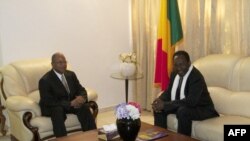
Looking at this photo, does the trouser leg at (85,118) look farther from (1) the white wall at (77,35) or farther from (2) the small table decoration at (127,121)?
(1) the white wall at (77,35)

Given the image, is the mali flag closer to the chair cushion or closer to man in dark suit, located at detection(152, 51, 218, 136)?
man in dark suit, located at detection(152, 51, 218, 136)

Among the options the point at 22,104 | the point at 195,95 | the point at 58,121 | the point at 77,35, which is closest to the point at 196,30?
the point at 195,95

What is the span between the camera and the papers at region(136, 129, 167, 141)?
8.93 ft

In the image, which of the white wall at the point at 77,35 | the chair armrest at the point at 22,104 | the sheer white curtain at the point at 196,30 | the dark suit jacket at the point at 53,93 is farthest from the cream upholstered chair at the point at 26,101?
the sheer white curtain at the point at 196,30

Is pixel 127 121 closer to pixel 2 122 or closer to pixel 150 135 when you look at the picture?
pixel 150 135

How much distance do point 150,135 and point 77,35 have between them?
99.3 inches

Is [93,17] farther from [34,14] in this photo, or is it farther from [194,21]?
[194,21]

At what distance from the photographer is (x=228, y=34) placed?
3953 millimetres

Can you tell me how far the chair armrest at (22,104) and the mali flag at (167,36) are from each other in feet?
5.76

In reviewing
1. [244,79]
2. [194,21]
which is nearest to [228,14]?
[194,21]

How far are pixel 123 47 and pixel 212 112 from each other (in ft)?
7.71

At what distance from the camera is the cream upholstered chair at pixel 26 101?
11.2ft

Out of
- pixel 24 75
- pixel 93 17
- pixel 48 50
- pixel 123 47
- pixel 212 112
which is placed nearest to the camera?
pixel 212 112

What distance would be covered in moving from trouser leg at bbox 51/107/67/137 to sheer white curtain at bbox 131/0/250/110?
192cm
